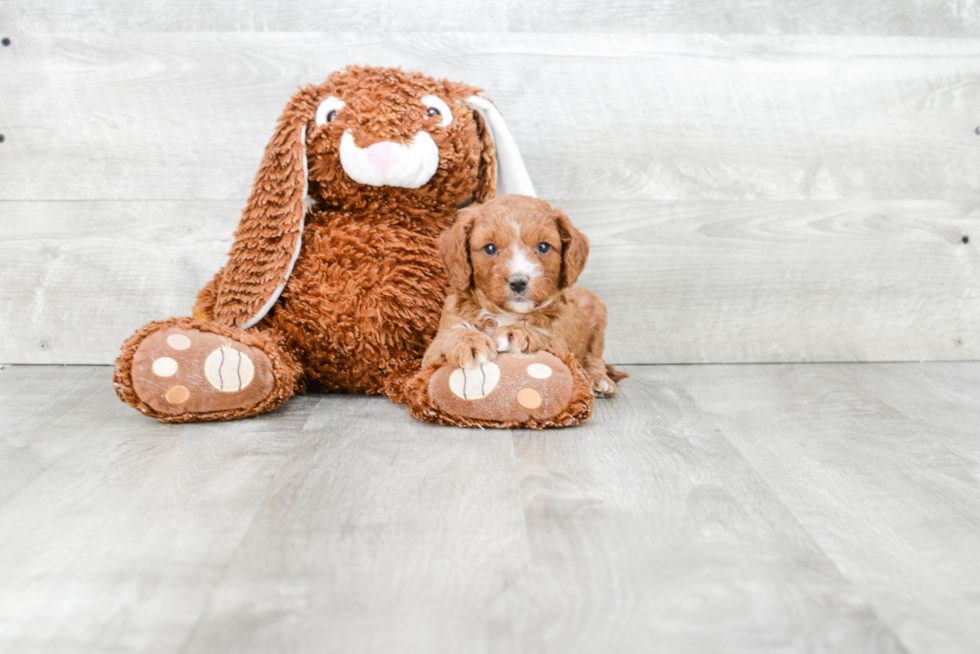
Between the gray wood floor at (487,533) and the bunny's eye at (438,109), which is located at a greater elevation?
the bunny's eye at (438,109)

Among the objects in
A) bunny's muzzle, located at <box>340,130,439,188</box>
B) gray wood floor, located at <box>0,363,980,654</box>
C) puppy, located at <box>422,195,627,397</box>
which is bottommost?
gray wood floor, located at <box>0,363,980,654</box>

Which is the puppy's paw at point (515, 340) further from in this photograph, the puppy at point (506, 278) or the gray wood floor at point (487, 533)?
the gray wood floor at point (487, 533)

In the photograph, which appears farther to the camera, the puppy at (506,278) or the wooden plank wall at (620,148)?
the wooden plank wall at (620,148)

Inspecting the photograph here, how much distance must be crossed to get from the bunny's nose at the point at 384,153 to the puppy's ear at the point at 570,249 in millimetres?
305

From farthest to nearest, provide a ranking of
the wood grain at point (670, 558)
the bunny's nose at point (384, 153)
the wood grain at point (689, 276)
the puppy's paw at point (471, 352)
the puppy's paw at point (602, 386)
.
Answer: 1. the wood grain at point (689, 276)
2. the puppy's paw at point (602, 386)
3. the bunny's nose at point (384, 153)
4. the puppy's paw at point (471, 352)
5. the wood grain at point (670, 558)

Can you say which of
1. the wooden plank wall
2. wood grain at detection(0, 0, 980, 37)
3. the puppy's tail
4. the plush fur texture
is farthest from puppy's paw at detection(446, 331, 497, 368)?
wood grain at detection(0, 0, 980, 37)

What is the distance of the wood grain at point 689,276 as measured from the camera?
1.80m

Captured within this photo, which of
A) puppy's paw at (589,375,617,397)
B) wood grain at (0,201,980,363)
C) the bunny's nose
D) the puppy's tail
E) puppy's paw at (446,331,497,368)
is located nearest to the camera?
puppy's paw at (446,331,497,368)

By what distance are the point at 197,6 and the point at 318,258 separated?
2.30 ft

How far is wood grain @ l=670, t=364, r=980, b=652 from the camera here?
2.68ft

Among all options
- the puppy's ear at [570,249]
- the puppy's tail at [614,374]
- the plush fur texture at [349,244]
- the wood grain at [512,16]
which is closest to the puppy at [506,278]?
the puppy's ear at [570,249]

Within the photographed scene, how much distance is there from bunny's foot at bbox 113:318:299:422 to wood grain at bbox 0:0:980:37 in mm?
793

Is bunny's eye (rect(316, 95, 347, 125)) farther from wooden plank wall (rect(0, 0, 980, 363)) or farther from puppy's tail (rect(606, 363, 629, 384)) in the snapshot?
puppy's tail (rect(606, 363, 629, 384))

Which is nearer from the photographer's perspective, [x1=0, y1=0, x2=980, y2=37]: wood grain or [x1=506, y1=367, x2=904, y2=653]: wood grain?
[x1=506, y1=367, x2=904, y2=653]: wood grain
